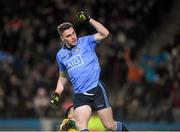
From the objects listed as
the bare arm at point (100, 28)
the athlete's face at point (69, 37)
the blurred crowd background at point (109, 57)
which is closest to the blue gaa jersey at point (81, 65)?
the athlete's face at point (69, 37)

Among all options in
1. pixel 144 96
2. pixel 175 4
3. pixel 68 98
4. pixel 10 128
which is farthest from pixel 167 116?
pixel 175 4

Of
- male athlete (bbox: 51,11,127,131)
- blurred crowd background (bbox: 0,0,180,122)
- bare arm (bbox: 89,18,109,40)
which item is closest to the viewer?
male athlete (bbox: 51,11,127,131)

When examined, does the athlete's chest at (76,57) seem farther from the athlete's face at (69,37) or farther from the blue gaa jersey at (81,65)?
the athlete's face at (69,37)

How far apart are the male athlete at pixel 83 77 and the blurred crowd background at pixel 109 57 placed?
5059mm

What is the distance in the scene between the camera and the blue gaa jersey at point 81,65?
33.4ft

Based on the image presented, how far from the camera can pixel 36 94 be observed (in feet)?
53.1

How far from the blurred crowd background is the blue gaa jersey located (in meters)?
5.10

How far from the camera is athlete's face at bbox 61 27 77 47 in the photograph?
1013 centimetres

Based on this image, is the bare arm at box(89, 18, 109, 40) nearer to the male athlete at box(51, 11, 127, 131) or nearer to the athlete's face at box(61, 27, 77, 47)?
the male athlete at box(51, 11, 127, 131)

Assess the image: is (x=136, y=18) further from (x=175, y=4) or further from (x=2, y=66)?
(x=2, y=66)

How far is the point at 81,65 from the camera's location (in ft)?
33.5

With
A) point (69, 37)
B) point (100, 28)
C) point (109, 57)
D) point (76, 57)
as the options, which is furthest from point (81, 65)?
point (109, 57)

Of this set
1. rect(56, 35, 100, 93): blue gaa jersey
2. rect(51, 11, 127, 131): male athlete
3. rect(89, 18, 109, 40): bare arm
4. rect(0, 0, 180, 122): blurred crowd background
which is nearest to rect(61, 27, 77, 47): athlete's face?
rect(51, 11, 127, 131): male athlete

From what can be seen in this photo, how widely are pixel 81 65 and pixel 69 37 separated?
456 mm
